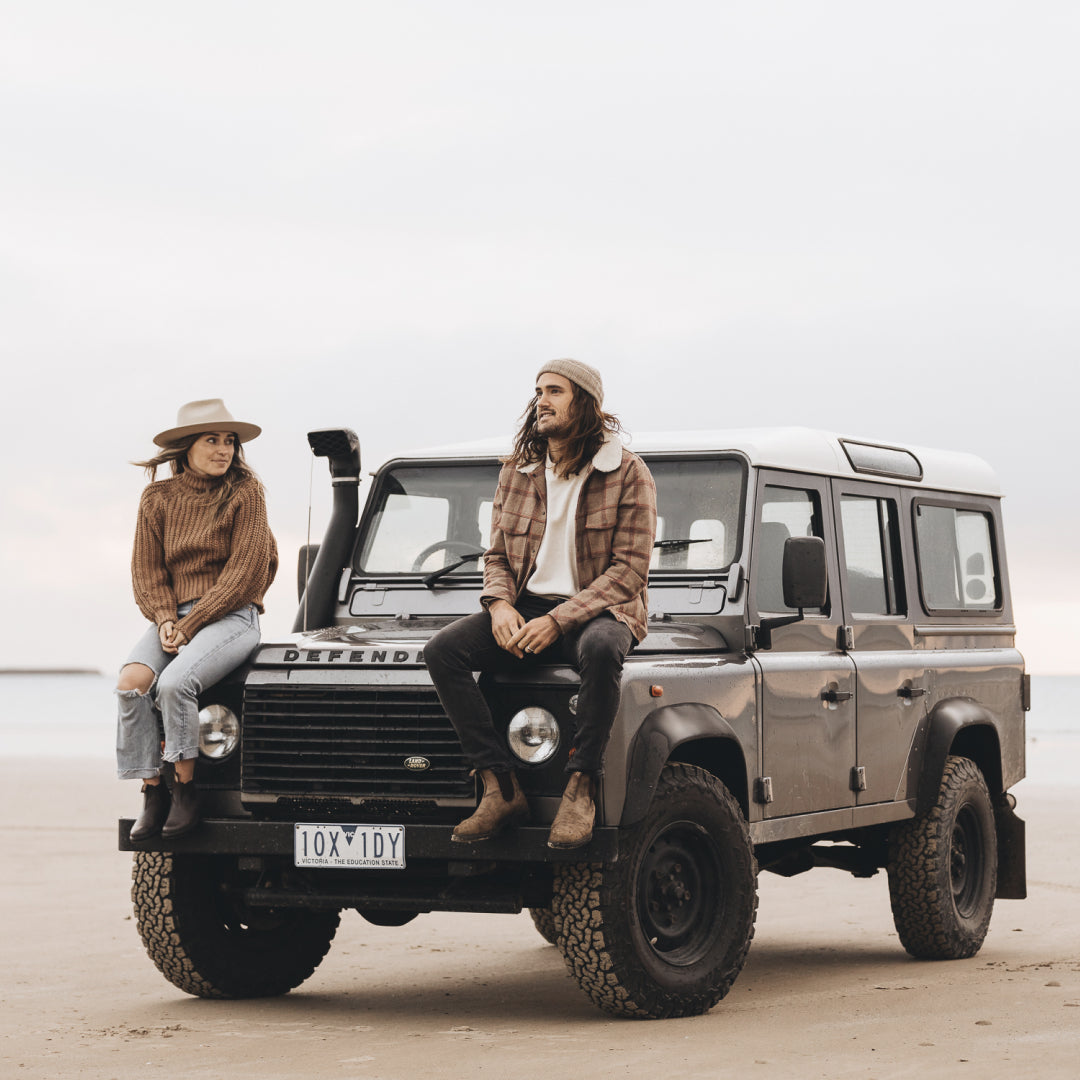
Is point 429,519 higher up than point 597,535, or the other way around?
point 429,519

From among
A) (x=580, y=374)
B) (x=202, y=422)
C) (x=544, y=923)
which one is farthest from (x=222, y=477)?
(x=544, y=923)

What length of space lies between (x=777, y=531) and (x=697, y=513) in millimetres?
386

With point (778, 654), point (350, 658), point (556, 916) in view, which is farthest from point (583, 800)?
point (778, 654)

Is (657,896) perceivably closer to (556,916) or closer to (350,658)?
(556,916)

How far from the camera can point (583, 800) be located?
22.2ft

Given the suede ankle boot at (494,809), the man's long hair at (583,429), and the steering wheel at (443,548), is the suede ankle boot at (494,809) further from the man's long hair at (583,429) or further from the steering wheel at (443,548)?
the steering wheel at (443,548)

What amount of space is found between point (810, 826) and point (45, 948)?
161 inches

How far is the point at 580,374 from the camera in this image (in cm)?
749

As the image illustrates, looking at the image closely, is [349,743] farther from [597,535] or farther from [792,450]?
[792,450]

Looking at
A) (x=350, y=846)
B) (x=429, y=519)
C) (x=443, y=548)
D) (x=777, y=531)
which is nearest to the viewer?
(x=350, y=846)

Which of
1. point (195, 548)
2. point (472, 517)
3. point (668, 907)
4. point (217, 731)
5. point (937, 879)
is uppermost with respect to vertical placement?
point (472, 517)

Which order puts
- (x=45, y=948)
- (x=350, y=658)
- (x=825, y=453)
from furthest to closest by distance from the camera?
(x=45, y=948)
(x=825, y=453)
(x=350, y=658)

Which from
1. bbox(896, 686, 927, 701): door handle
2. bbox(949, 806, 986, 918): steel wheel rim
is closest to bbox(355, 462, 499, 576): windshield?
bbox(896, 686, 927, 701): door handle

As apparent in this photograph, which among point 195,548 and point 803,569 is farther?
point 195,548
